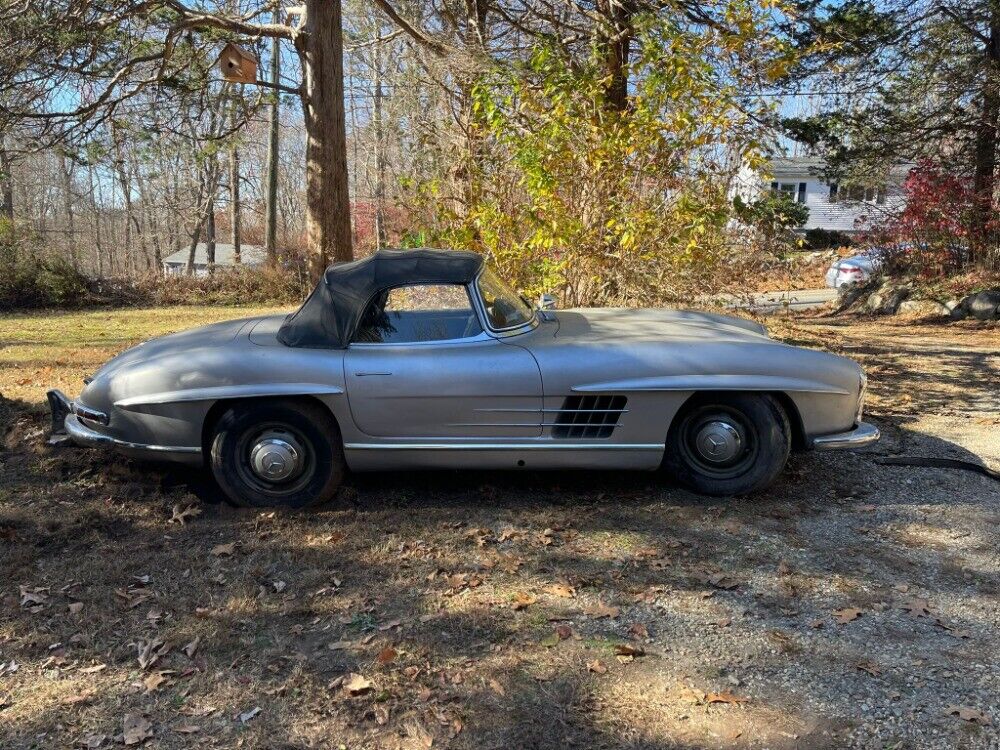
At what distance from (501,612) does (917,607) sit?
175cm

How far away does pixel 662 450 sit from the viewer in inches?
173

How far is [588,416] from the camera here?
4344mm

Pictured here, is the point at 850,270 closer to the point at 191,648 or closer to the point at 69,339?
the point at 69,339

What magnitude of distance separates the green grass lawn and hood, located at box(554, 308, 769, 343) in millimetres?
4638

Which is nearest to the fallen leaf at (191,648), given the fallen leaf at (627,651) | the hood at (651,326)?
the fallen leaf at (627,651)

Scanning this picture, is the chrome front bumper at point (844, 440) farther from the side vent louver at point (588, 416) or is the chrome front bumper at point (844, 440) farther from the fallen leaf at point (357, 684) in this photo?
the fallen leaf at point (357, 684)

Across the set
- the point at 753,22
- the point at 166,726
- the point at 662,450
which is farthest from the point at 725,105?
the point at 166,726

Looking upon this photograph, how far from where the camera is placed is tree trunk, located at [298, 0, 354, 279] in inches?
377

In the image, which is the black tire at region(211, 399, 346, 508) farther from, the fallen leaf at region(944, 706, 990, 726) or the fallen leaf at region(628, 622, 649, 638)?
the fallen leaf at region(944, 706, 990, 726)

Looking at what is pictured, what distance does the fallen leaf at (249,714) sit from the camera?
8.66 ft

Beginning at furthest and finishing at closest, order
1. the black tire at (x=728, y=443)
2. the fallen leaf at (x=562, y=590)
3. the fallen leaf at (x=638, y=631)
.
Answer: the black tire at (x=728, y=443), the fallen leaf at (x=562, y=590), the fallen leaf at (x=638, y=631)

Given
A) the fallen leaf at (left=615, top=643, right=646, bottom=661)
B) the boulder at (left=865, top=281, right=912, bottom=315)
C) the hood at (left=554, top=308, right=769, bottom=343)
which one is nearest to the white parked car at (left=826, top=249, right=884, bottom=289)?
the boulder at (left=865, top=281, right=912, bottom=315)

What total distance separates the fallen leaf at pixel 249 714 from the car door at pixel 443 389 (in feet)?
6.05

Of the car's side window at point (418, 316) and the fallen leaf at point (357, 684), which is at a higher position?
the car's side window at point (418, 316)
